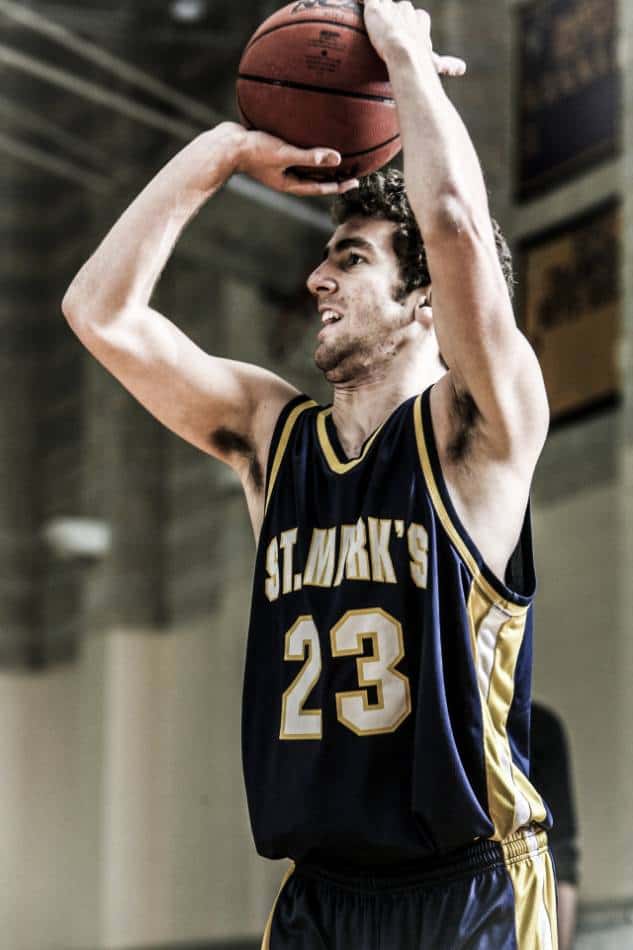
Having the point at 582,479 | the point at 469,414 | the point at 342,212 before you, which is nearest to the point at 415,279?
the point at 342,212

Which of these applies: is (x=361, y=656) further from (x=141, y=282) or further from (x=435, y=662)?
(x=141, y=282)

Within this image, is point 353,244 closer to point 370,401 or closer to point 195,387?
point 370,401

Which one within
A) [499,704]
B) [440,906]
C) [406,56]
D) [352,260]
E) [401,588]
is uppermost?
[406,56]

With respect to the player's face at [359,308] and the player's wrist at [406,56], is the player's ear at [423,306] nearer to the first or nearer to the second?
the player's face at [359,308]

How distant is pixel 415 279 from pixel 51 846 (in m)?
7.76

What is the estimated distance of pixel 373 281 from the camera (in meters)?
3.19

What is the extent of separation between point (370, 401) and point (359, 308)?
7.1 inches

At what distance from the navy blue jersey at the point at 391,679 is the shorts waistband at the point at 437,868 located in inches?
1.2

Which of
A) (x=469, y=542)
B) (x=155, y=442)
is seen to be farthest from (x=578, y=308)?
(x=469, y=542)

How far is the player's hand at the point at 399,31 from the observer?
293 centimetres

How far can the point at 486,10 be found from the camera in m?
8.19

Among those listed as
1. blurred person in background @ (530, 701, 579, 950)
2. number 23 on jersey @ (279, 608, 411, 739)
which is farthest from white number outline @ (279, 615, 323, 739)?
blurred person in background @ (530, 701, 579, 950)

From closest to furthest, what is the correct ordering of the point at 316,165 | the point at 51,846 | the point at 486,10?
the point at 316,165
the point at 486,10
the point at 51,846

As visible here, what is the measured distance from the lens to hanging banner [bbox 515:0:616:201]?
7.34 m
